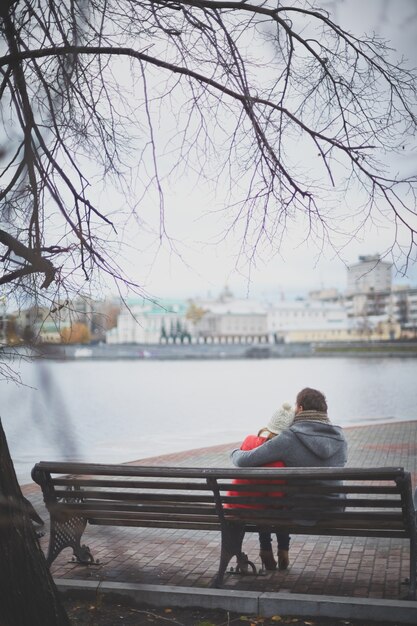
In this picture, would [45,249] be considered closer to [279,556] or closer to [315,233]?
[315,233]

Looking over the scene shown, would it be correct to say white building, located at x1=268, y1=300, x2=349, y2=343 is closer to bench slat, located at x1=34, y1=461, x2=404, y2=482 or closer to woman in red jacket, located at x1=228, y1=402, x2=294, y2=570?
woman in red jacket, located at x1=228, y1=402, x2=294, y2=570

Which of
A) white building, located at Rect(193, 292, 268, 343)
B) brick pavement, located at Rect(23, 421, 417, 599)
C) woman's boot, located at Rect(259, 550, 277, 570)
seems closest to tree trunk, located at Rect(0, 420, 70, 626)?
brick pavement, located at Rect(23, 421, 417, 599)

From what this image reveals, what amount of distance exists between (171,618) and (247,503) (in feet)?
2.71

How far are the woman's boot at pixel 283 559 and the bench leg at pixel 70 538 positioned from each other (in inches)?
53.8

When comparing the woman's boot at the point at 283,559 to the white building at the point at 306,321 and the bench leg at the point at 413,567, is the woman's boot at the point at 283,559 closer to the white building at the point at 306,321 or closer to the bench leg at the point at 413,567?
the bench leg at the point at 413,567

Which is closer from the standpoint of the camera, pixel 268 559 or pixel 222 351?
pixel 268 559

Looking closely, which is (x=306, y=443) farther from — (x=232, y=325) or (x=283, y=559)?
(x=232, y=325)

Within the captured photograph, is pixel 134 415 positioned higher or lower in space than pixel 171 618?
lower

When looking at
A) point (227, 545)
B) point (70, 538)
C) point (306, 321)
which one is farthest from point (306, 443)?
point (306, 321)

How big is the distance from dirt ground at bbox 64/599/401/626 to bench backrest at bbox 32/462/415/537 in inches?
22.7

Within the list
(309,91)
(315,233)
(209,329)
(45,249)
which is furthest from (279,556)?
(209,329)

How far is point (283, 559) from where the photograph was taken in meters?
5.36

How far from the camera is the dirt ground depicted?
4.21 m

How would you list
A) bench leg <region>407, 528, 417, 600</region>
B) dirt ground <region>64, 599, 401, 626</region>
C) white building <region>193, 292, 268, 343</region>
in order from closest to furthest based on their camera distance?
dirt ground <region>64, 599, 401, 626</region>
bench leg <region>407, 528, 417, 600</region>
white building <region>193, 292, 268, 343</region>
